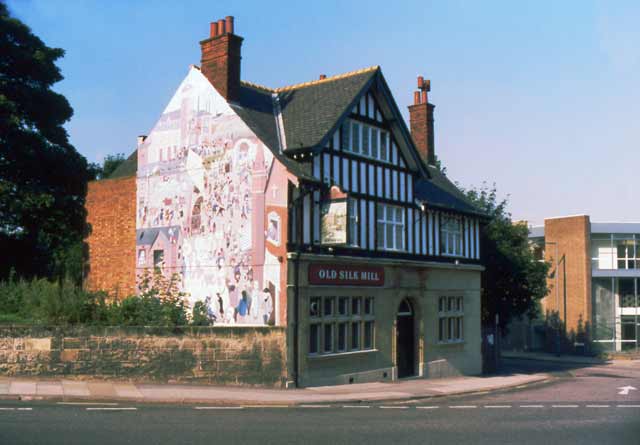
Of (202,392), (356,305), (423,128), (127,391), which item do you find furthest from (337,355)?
(423,128)

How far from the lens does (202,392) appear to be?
18938 mm

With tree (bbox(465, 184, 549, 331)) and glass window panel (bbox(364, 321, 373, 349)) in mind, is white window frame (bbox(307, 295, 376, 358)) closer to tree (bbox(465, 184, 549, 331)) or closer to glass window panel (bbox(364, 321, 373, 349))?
glass window panel (bbox(364, 321, 373, 349))

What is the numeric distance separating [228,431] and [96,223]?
713 inches

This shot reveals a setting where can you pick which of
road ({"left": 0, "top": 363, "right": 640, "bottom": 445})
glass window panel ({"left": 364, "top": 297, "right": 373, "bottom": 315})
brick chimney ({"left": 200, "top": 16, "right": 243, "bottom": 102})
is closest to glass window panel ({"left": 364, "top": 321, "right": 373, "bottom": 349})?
glass window panel ({"left": 364, "top": 297, "right": 373, "bottom": 315})

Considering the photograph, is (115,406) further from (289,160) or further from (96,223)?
(96,223)

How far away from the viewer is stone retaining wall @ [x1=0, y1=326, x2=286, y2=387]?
1938 cm

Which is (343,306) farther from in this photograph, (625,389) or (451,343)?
(625,389)

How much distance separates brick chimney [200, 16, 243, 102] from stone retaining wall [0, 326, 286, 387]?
8.13 m

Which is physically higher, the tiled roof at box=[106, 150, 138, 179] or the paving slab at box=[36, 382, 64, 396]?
the tiled roof at box=[106, 150, 138, 179]

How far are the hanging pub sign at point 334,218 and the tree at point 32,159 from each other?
15.5 m

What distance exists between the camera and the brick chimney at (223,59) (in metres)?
24.2

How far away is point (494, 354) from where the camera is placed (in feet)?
111

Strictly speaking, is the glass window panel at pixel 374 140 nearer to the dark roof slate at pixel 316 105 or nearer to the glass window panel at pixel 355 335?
the dark roof slate at pixel 316 105

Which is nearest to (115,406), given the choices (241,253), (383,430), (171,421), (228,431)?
(171,421)
